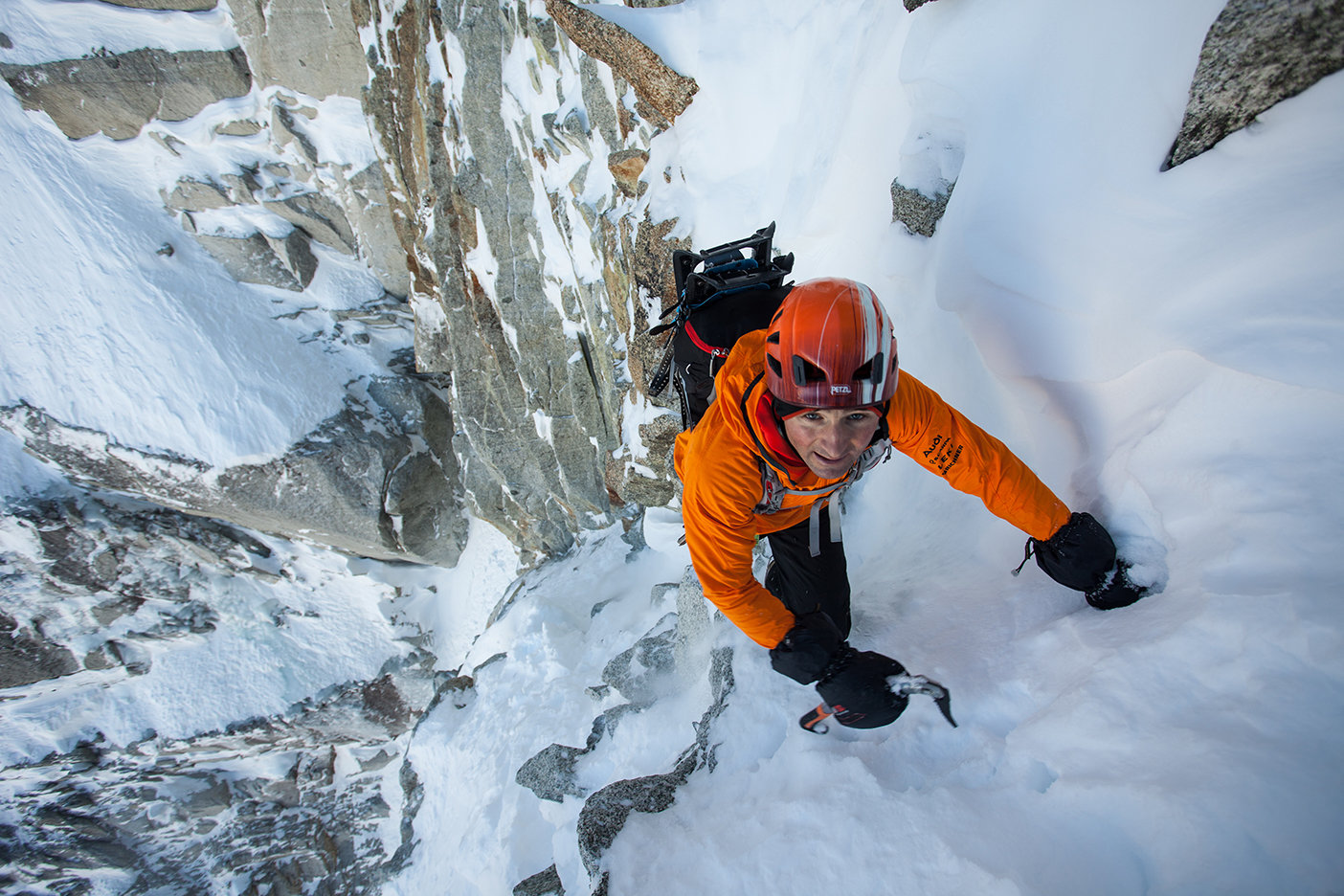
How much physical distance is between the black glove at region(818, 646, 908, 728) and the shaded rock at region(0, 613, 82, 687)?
47.1 ft

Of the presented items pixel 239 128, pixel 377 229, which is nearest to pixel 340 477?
pixel 377 229

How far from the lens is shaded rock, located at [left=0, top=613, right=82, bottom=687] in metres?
9.70

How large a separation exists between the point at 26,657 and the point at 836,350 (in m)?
15.0

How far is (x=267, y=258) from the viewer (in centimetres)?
1092

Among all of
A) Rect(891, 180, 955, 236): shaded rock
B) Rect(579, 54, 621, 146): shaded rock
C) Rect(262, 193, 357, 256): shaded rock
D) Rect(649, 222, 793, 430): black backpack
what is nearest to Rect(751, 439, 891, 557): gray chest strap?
Rect(649, 222, 793, 430): black backpack

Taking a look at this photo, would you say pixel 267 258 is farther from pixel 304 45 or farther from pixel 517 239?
pixel 517 239

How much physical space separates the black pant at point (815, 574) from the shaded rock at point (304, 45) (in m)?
11.3

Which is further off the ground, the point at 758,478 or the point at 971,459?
the point at 758,478

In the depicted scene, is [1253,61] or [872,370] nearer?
[1253,61]

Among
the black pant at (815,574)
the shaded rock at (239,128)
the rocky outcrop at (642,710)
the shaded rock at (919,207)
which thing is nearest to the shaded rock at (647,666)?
the rocky outcrop at (642,710)

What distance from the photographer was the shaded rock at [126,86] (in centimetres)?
961

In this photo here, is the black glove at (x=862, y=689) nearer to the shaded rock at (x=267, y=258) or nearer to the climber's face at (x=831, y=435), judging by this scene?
the climber's face at (x=831, y=435)

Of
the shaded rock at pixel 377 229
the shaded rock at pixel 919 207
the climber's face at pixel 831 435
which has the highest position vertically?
the shaded rock at pixel 377 229

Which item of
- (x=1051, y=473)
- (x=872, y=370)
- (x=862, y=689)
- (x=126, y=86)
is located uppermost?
(x=126, y=86)
